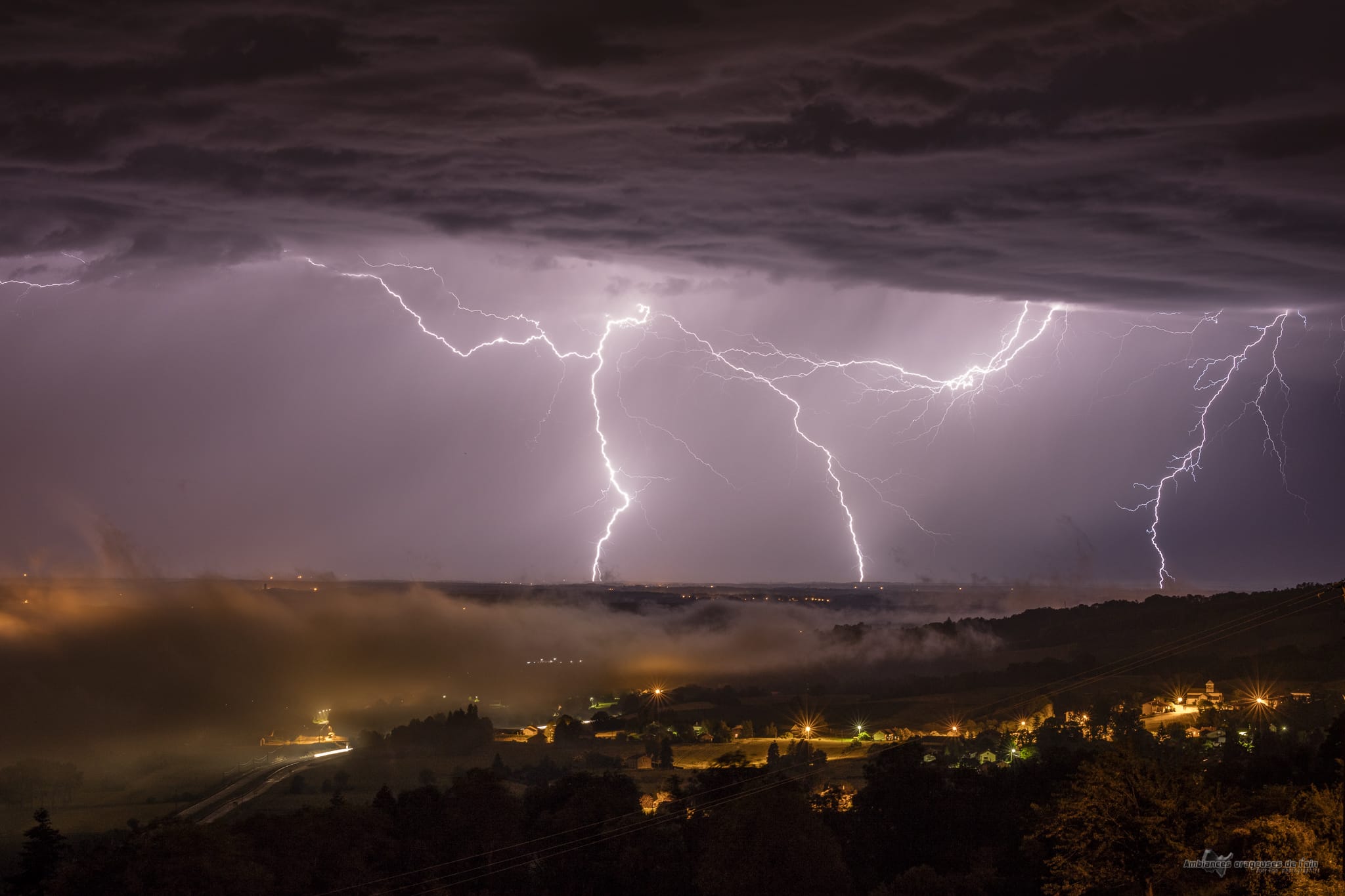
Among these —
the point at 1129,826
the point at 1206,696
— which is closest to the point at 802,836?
the point at 1129,826

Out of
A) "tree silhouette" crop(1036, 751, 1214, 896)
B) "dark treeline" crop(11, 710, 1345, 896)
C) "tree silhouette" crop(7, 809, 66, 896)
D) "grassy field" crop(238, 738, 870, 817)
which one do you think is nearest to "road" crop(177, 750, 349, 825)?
"grassy field" crop(238, 738, 870, 817)

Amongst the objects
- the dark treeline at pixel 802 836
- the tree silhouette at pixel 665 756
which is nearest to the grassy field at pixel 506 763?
the tree silhouette at pixel 665 756

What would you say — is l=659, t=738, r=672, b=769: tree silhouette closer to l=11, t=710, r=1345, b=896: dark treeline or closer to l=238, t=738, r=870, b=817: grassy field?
l=238, t=738, r=870, b=817: grassy field

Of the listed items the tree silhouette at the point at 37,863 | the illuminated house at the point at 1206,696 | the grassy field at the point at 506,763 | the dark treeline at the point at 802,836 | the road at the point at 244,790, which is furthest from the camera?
the illuminated house at the point at 1206,696

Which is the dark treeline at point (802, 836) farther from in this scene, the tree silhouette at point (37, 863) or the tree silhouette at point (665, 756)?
the tree silhouette at point (665, 756)

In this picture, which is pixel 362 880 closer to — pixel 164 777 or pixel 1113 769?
pixel 1113 769

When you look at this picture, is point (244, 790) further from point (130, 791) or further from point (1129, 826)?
point (1129, 826)

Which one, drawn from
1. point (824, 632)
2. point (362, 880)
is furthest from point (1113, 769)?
point (824, 632)
